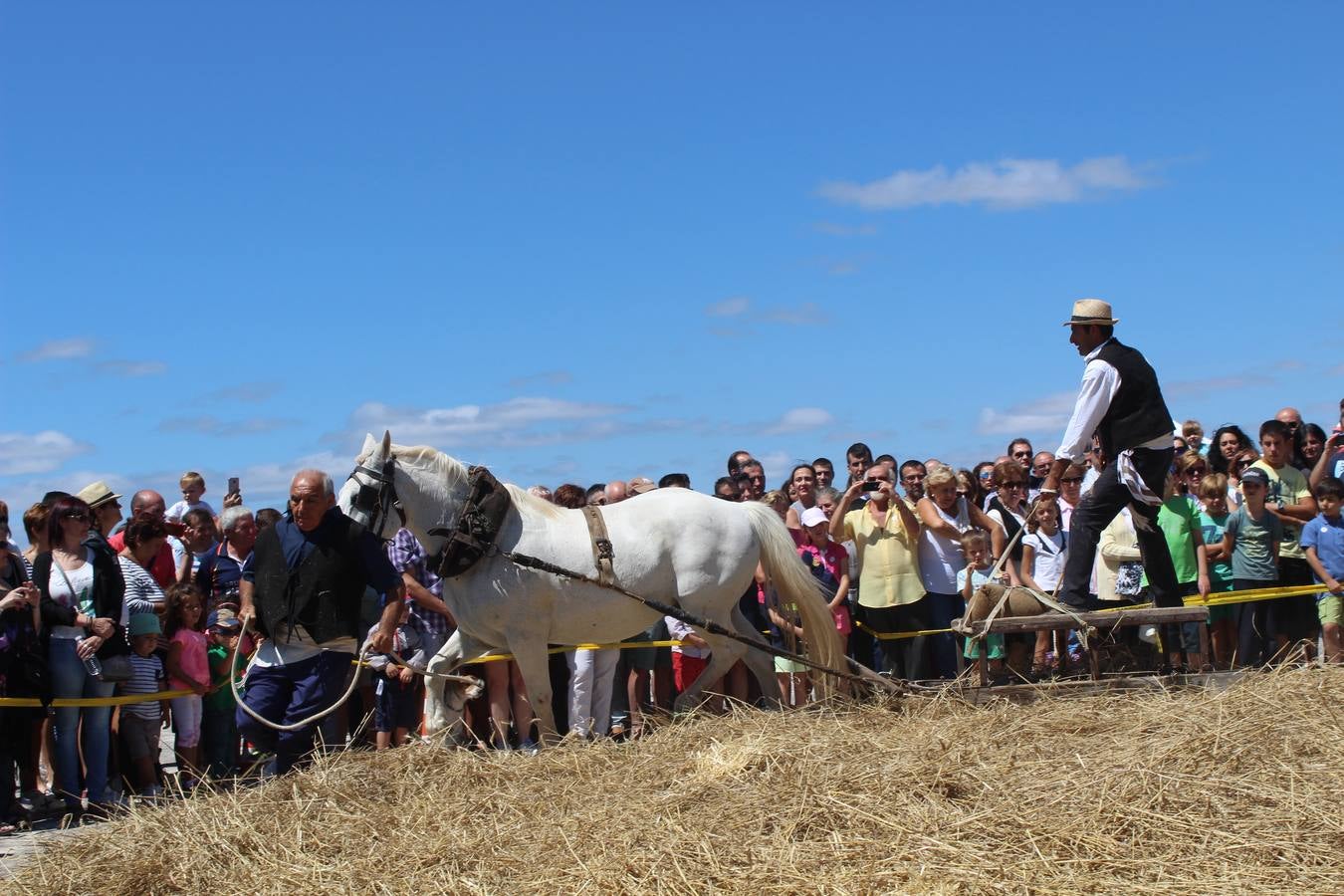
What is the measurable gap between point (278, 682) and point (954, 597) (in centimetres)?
518

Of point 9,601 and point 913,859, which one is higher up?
point 9,601

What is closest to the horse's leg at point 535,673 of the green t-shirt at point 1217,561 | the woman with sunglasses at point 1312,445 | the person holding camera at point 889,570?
the person holding camera at point 889,570

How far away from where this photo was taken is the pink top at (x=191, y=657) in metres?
8.90

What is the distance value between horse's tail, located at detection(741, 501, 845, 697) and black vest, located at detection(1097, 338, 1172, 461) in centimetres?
214

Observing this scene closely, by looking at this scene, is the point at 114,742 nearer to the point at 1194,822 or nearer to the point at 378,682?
the point at 378,682

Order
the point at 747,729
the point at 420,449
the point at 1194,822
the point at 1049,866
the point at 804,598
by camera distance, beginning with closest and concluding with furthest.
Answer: the point at 1049,866, the point at 1194,822, the point at 747,729, the point at 420,449, the point at 804,598

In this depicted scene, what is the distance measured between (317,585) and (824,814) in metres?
3.54

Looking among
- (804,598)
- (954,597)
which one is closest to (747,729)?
(804,598)

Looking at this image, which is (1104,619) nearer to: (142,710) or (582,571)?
(582,571)

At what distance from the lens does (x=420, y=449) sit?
330 inches

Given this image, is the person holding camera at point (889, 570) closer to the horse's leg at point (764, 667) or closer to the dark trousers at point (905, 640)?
the dark trousers at point (905, 640)

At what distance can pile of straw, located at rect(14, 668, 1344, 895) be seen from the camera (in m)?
4.56

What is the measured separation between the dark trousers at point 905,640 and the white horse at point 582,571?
1424 mm

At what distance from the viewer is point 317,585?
24.8 feet
